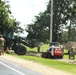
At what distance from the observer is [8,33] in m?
41.3

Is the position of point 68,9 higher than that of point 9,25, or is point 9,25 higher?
point 68,9

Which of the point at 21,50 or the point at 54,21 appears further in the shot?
the point at 54,21

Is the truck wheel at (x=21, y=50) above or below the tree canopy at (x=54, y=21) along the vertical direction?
below

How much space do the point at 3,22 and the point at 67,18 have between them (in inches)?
747

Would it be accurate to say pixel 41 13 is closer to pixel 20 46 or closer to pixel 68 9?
pixel 68 9

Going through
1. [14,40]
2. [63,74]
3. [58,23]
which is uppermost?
[58,23]

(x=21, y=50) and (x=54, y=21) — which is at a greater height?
(x=54, y=21)

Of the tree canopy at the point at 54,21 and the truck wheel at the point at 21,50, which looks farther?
the tree canopy at the point at 54,21

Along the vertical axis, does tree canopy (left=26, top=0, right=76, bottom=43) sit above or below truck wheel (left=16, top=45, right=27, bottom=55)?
above

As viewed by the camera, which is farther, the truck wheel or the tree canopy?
the tree canopy

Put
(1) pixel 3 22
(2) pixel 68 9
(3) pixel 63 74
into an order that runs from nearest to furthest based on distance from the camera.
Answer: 1. (3) pixel 63 74
2. (1) pixel 3 22
3. (2) pixel 68 9

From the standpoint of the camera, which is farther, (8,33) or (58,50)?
(8,33)

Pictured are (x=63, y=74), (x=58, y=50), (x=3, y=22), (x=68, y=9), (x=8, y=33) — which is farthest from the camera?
(x=68, y=9)

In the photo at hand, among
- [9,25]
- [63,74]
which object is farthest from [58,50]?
[63,74]
